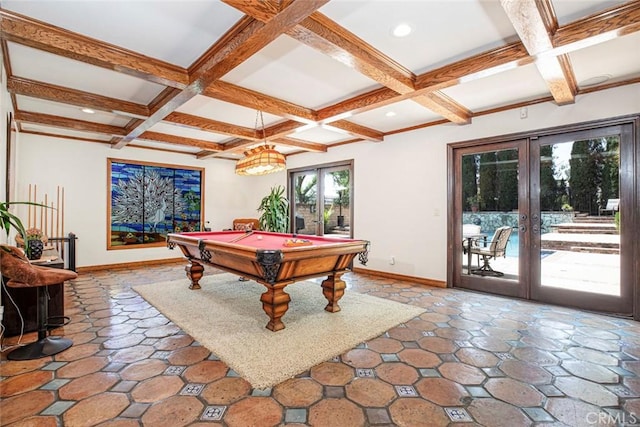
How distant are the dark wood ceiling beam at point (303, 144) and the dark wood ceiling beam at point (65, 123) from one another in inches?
106

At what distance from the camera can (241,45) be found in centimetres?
237

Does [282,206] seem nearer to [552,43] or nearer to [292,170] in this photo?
[292,170]

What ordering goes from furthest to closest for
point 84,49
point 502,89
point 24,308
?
point 502,89 < point 24,308 < point 84,49

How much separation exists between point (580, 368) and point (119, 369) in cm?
346

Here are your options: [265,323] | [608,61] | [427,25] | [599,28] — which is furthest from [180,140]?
[608,61]

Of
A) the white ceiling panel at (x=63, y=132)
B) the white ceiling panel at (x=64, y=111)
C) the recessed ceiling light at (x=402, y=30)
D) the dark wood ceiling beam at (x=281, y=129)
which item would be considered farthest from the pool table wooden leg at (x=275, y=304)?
the white ceiling panel at (x=63, y=132)

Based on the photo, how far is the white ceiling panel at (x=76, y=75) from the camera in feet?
9.27

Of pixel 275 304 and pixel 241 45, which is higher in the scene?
pixel 241 45

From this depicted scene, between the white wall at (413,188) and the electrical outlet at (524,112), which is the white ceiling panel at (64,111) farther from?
the electrical outlet at (524,112)

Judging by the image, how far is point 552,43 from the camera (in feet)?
7.82

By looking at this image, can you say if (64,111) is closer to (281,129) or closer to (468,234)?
(281,129)

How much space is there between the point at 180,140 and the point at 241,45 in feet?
13.3

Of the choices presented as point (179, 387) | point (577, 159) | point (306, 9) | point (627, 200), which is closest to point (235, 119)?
point (306, 9)

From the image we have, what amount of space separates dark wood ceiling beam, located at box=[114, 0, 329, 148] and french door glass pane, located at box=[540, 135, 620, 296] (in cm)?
370
